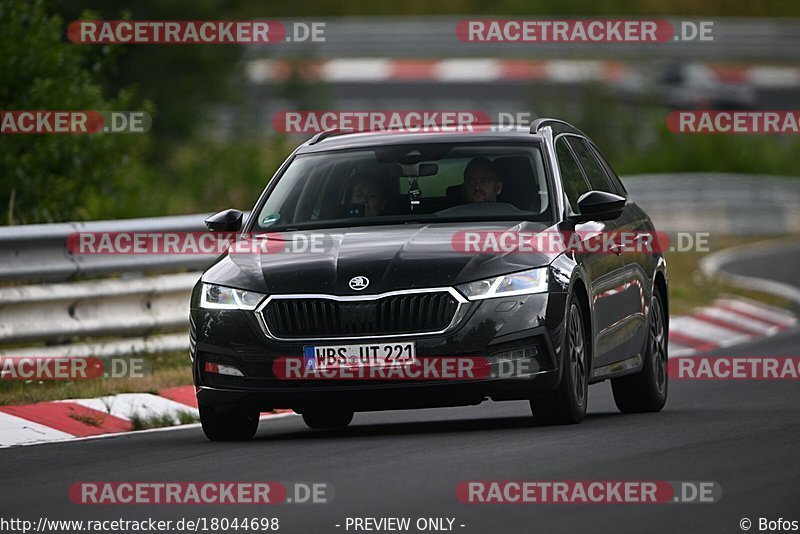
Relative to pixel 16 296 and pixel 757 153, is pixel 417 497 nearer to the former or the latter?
pixel 16 296

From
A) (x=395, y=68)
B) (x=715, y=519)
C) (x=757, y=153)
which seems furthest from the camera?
(x=395, y=68)

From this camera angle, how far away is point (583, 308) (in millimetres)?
10875

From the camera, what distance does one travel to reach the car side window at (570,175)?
11.4m

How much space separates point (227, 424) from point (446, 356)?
143 cm

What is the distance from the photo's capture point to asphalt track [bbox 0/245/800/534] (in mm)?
7547

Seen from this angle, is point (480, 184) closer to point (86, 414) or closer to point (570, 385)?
point (570, 385)

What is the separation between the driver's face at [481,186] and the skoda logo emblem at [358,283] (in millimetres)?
1271

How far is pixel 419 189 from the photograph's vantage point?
1123 centimetres

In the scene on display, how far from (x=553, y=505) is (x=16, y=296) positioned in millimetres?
6799

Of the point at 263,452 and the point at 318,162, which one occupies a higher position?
the point at 318,162

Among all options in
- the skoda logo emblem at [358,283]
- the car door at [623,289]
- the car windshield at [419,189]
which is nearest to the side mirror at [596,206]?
the car windshield at [419,189]

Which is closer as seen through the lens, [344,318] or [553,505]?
[553,505]

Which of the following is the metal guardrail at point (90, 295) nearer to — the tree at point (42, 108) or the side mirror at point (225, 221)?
the side mirror at point (225, 221)

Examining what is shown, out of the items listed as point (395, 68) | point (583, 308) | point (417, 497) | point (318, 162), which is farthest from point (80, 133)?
point (395, 68)
